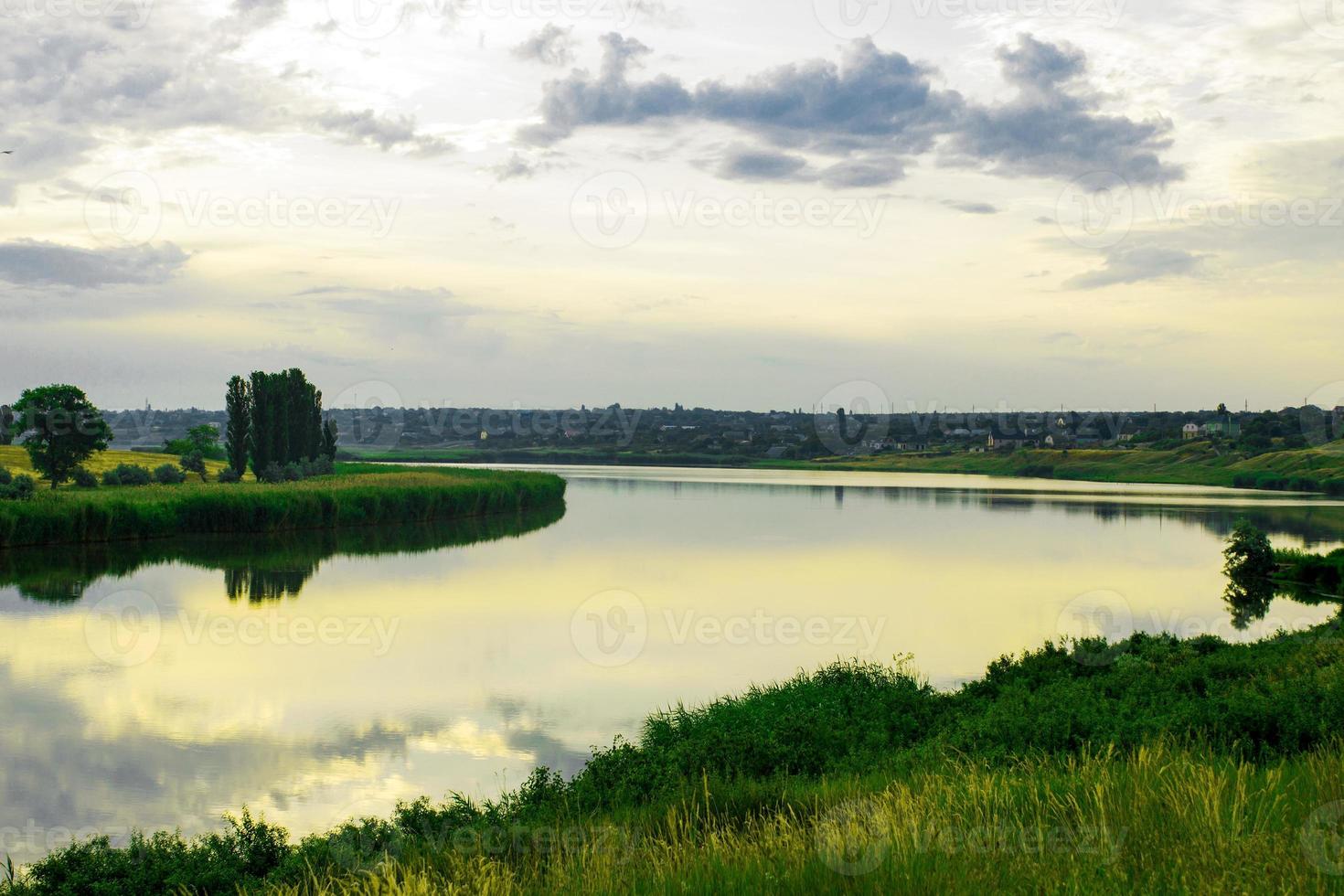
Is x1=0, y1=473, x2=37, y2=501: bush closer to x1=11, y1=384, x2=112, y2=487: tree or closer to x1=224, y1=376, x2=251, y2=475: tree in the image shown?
x1=11, y1=384, x2=112, y2=487: tree

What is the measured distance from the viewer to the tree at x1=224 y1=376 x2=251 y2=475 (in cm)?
5478

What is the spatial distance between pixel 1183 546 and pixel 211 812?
124 ft

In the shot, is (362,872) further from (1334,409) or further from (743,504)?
(1334,409)

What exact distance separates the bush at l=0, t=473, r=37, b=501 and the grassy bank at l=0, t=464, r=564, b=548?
47 cm

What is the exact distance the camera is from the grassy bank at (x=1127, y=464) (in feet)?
278

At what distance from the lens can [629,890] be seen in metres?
5.09

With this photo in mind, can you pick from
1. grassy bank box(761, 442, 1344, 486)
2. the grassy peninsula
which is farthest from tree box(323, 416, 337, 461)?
grassy bank box(761, 442, 1344, 486)

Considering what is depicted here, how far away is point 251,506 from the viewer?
4203 cm

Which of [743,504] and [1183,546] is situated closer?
[1183,546]

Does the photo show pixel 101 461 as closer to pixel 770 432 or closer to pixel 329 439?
pixel 329 439

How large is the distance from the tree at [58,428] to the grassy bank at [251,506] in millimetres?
5468

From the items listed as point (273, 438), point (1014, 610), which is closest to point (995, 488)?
point (273, 438)

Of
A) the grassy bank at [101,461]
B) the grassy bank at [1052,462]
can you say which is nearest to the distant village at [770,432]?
the grassy bank at [1052,462]

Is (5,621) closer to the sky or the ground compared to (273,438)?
closer to the ground
